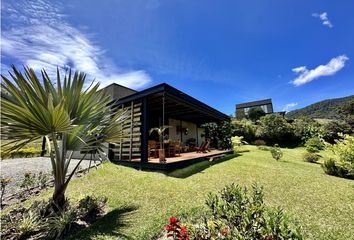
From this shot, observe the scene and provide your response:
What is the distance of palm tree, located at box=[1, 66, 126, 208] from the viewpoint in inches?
119

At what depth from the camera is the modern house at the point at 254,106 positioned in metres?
48.3

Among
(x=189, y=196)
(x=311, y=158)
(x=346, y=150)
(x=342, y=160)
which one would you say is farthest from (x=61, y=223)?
(x=311, y=158)

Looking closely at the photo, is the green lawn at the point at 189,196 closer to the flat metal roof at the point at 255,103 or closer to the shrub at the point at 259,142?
the shrub at the point at 259,142

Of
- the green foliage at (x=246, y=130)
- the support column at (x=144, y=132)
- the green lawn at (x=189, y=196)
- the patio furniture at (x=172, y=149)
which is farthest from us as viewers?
the green foliage at (x=246, y=130)

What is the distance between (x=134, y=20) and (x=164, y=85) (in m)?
3.69

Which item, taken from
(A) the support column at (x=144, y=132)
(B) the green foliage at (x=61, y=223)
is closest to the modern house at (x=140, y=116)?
(A) the support column at (x=144, y=132)

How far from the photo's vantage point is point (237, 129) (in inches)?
991

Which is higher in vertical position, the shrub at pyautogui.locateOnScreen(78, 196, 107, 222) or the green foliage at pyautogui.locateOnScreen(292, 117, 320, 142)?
the green foliage at pyautogui.locateOnScreen(292, 117, 320, 142)

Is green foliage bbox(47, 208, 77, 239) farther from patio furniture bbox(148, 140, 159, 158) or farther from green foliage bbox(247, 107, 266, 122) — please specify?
green foliage bbox(247, 107, 266, 122)

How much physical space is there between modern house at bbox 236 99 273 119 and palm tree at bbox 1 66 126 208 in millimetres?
46279

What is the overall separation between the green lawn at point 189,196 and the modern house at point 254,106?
4236cm

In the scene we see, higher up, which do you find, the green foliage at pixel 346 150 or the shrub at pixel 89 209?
the green foliage at pixel 346 150

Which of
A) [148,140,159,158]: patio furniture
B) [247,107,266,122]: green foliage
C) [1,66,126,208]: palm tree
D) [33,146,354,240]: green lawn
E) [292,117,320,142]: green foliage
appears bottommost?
[33,146,354,240]: green lawn

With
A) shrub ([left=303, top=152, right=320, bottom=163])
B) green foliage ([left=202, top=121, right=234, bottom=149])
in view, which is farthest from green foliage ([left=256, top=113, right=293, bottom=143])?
shrub ([left=303, top=152, right=320, bottom=163])
